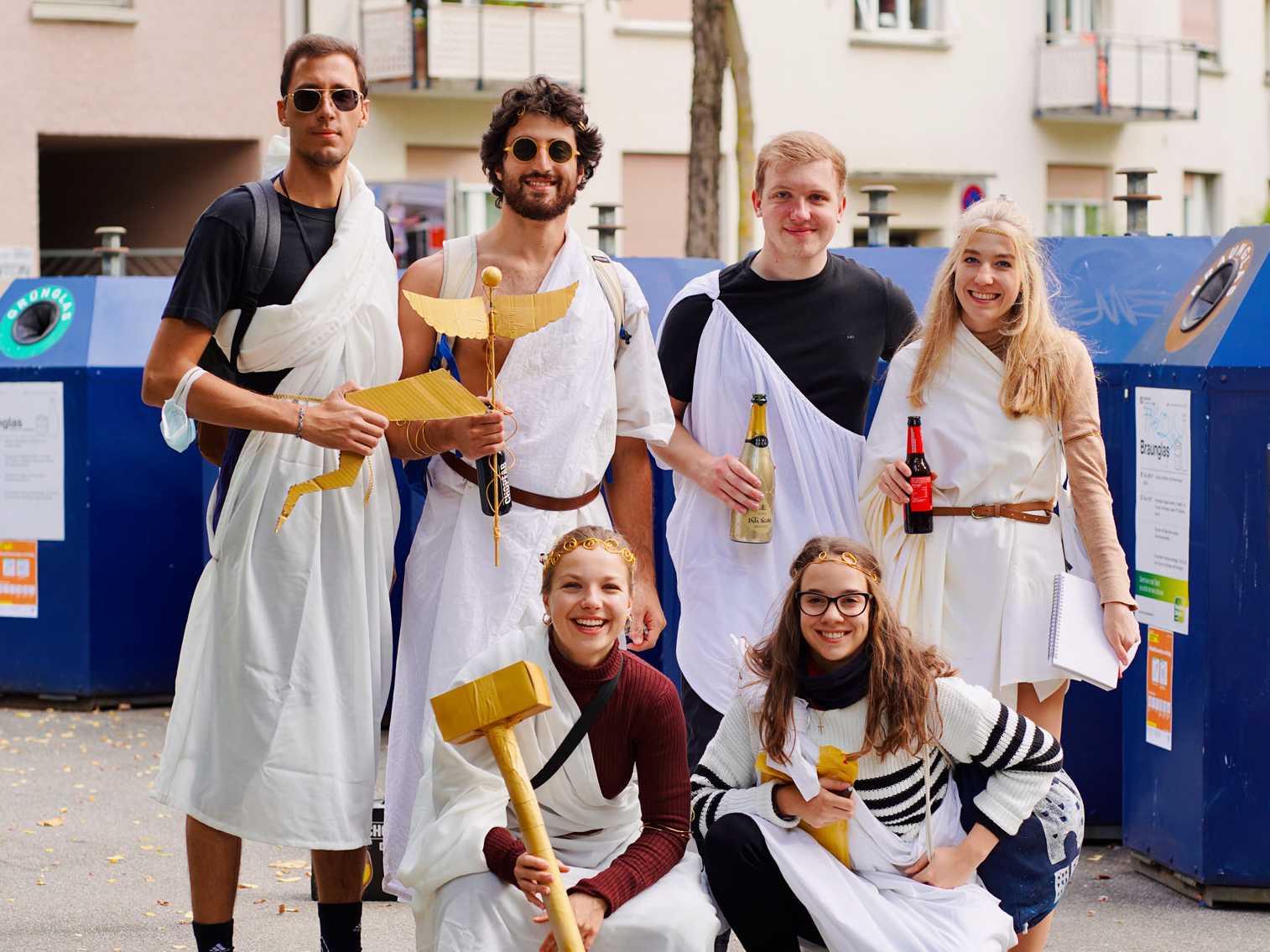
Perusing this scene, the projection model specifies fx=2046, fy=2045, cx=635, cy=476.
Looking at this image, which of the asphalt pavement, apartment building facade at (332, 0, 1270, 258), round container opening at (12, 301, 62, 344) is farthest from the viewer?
apartment building facade at (332, 0, 1270, 258)

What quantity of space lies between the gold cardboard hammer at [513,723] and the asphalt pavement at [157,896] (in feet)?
4.92

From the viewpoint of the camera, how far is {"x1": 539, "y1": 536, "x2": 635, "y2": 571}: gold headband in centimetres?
417

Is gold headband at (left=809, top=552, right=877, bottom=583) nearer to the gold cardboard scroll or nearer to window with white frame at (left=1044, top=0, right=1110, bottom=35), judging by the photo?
the gold cardboard scroll

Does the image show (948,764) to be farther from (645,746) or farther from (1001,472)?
(1001,472)

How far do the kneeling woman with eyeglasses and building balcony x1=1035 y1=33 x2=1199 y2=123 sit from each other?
27.0 m

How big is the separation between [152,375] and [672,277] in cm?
359

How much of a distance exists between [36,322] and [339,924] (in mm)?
4940

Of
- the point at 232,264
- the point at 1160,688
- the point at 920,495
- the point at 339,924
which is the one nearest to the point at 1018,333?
the point at 920,495

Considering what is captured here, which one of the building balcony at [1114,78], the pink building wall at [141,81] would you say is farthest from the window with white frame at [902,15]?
the pink building wall at [141,81]

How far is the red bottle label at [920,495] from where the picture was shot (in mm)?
4605

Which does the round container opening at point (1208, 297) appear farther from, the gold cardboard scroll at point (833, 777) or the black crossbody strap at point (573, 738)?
the black crossbody strap at point (573, 738)

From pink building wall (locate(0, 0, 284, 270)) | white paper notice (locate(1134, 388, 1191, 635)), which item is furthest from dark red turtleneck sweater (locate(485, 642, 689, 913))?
pink building wall (locate(0, 0, 284, 270))

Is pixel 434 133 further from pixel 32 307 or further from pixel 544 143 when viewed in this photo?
pixel 544 143

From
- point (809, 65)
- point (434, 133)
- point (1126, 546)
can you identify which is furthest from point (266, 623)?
point (809, 65)
